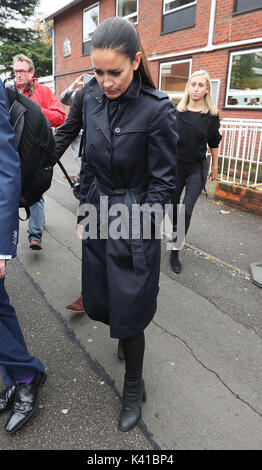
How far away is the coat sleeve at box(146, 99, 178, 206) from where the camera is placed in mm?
1739

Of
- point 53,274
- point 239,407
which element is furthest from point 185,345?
point 53,274

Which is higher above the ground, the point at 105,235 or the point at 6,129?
the point at 6,129

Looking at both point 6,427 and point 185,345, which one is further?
point 185,345

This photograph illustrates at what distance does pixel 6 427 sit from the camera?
6.56 feet

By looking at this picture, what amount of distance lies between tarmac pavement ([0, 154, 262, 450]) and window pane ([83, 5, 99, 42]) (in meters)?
16.2

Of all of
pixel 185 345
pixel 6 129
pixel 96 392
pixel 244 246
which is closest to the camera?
pixel 6 129

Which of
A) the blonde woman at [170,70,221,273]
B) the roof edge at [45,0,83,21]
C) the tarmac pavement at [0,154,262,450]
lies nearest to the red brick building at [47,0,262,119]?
Answer: the roof edge at [45,0,83,21]

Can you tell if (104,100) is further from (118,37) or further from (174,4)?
(174,4)

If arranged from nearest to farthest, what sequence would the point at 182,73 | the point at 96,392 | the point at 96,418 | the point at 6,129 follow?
the point at 6,129 < the point at 96,418 < the point at 96,392 < the point at 182,73

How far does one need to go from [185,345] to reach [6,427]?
1.40m

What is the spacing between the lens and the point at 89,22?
17.5m

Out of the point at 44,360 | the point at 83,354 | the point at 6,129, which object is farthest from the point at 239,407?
the point at 6,129
